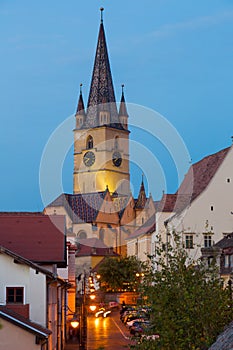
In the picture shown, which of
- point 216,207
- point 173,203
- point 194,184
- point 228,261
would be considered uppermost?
point 194,184

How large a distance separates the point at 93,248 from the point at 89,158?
54870 mm

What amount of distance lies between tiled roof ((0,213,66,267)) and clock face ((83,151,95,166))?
15789 centimetres

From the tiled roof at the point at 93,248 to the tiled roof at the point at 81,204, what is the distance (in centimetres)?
860

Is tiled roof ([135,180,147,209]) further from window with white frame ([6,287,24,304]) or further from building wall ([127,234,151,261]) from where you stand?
window with white frame ([6,287,24,304])

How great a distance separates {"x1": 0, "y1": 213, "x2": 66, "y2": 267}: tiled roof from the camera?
36344mm

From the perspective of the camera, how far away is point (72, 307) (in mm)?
60250

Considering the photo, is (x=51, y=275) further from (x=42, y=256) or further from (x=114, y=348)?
(x=114, y=348)

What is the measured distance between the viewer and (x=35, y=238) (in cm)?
3744

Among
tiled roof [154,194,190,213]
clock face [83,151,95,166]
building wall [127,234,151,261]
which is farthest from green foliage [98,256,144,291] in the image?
clock face [83,151,95,166]

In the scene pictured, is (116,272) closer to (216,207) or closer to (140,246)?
(140,246)

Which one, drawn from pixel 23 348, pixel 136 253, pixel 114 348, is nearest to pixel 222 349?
pixel 23 348

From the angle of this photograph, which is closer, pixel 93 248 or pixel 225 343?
pixel 225 343

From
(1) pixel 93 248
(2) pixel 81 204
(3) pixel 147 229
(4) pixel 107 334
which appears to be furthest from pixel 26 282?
(2) pixel 81 204

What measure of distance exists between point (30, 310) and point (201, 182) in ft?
161
